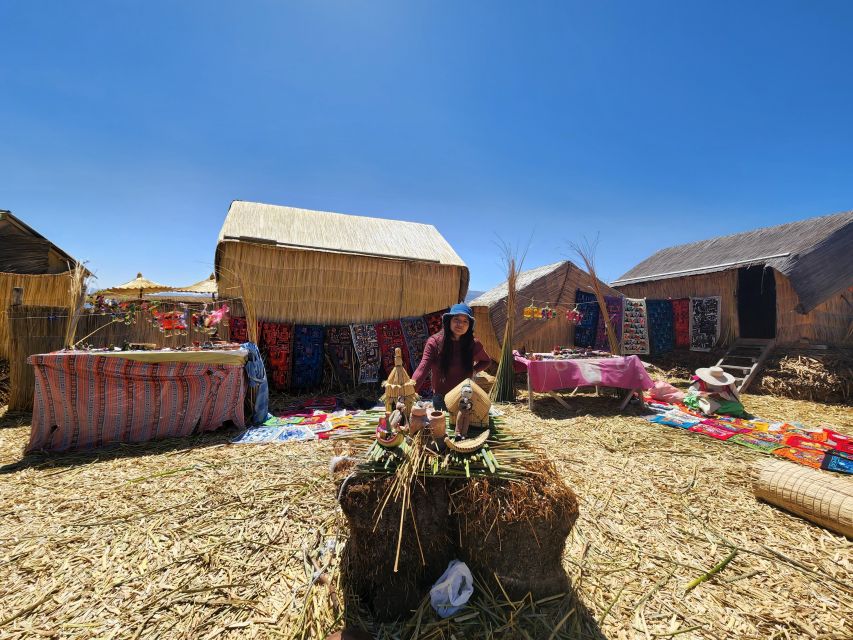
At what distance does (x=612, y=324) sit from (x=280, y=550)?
31.1ft

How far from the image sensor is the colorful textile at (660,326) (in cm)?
1015

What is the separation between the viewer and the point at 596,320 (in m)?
9.77

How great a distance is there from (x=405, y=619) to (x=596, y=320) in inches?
370

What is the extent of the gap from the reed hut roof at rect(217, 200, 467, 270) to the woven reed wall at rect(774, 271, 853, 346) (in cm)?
765

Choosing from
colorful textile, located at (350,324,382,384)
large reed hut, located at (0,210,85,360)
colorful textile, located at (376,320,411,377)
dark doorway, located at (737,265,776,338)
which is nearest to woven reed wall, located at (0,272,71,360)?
large reed hut, located at (0,210,85,360)

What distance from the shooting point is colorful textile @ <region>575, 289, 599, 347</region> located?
9.71 m

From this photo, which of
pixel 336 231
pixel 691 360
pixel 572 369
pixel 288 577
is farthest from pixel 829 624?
pixel 691 360

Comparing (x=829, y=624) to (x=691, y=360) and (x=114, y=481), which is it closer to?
(x=114, y=481)

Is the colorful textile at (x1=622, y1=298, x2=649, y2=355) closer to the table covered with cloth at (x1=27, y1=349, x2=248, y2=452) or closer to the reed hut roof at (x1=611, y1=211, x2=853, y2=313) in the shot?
the reed hut roof at (x1=611, y1=211, x2=853, y2=313)

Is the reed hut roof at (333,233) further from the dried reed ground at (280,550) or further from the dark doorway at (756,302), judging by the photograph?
the dark doorway at (756,302)

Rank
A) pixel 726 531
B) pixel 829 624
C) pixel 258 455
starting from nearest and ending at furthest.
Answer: pixel 829 624, pixel 726 531, pixel 258 455

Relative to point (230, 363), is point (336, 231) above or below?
above

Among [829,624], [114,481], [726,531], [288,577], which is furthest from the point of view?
[114,481]

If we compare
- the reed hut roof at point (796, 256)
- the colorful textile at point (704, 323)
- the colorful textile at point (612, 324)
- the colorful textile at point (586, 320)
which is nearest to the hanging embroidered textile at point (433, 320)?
the colorful textile at point (586, 320)
